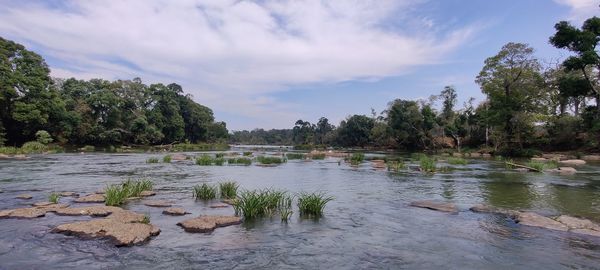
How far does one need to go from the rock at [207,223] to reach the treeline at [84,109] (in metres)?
54.6

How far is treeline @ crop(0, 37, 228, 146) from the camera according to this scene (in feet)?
196

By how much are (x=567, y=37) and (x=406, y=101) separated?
51856 mm

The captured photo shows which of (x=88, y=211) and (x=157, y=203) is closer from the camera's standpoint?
(x=88, y=211)

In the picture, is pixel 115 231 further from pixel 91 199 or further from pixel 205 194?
pixel 205 194

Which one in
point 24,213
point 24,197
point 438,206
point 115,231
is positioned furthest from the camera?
point 24,197

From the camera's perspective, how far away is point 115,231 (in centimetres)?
1047

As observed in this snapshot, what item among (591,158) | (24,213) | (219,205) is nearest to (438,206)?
(219,205)

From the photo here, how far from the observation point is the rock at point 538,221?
40.8 feet

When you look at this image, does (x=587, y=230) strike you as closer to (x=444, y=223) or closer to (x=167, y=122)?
(x=444, y=223)

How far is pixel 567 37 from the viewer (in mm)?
37625

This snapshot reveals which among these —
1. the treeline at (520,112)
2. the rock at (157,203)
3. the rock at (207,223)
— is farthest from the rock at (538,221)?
the treeline at (520,112)

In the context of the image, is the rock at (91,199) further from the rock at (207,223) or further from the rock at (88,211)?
the rock at (207,223)

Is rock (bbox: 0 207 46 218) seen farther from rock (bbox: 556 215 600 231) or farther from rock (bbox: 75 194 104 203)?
rock (bbox: 556 215 600 231)

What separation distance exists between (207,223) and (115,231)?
8.41 ft
